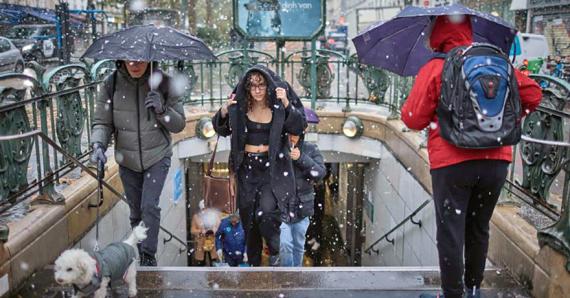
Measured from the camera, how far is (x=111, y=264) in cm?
347

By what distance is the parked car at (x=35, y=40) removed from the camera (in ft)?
58.3

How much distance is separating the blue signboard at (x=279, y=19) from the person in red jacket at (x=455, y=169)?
22.5 ft

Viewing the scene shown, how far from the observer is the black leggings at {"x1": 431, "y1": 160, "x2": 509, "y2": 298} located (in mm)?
2932

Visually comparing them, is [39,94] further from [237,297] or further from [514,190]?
[514,190]

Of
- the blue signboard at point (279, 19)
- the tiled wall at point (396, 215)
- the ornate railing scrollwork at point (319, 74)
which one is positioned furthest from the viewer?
the ornate railing scrollwork at point (319, 74)

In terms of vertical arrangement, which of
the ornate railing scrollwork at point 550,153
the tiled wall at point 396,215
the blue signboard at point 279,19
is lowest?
the tiled wall at point 396,215

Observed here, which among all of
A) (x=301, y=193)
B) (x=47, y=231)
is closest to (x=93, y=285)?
(x=47, y=231)

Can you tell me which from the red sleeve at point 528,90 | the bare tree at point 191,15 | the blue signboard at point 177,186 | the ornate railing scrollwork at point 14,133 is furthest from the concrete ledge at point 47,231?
the bare tree at point 191,15

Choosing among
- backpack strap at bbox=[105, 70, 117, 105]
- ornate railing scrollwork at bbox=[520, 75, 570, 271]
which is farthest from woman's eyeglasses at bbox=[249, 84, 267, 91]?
ornate railing scrollwork at bbox=[520, 75, 570, 271]

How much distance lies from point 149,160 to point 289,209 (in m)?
1.24

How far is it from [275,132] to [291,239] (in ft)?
4.89

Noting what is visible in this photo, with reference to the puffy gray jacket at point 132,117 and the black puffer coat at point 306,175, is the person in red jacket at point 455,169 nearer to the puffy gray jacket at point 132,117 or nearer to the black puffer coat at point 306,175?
the black puffer coat at point 306,175

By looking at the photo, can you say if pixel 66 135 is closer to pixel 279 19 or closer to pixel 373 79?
pixel 279 19

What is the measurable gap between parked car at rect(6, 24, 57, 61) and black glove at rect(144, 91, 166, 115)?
15489 millimetres
